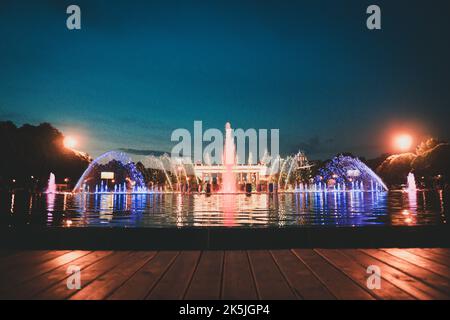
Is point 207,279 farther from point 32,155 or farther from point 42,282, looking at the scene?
point 32,155

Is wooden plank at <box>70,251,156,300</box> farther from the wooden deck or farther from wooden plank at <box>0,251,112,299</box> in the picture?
wooden plank at <box>0,251,112,299</box>

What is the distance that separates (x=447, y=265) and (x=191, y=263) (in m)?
3.62

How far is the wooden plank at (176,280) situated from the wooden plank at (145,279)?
8 centimetres

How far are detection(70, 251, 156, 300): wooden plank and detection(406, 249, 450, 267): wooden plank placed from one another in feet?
14.2

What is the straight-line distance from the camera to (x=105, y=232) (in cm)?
650

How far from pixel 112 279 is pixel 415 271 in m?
3.90

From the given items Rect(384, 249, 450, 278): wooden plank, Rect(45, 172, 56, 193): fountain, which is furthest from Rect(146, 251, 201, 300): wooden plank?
Rect(45, 172, 56, 193): fountain

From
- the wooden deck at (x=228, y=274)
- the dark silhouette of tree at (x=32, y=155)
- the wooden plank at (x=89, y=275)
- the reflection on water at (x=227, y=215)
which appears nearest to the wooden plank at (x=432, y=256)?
the wooden deck at (x=228, y=274)

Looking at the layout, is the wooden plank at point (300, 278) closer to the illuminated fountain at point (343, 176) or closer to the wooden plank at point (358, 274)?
the wooden plank at point (358, 274)

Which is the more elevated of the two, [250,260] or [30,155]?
[30,155]

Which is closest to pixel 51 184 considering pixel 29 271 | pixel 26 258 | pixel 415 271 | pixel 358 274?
pixel 26 258

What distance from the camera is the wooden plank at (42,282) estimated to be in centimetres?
388
